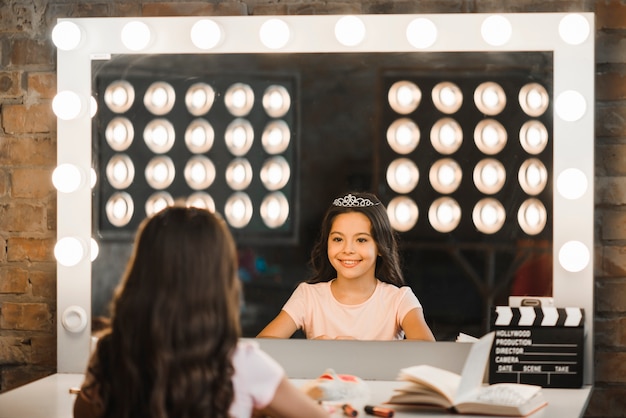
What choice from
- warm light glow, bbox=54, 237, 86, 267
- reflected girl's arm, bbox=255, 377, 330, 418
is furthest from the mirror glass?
reflected girl's arm, bbox=255, 377, 330, 418

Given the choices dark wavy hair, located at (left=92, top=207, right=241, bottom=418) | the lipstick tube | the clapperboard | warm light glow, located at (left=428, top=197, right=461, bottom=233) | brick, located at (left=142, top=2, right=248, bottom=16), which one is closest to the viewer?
dark wavy hair, located at (left=92, top=207, right=241, bottom=418)

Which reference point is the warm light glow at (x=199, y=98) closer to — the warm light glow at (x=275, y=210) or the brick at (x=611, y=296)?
the warm light glow at (x=275, y=210)

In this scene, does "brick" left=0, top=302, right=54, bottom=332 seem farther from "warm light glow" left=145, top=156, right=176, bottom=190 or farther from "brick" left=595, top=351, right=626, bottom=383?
"brick" left=595, top=351, right=626, bottom=383

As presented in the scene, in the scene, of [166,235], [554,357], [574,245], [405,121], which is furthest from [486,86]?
[166,235]

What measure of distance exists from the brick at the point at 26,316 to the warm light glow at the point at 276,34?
31.7 inches

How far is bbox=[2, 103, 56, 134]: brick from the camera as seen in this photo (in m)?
2.12

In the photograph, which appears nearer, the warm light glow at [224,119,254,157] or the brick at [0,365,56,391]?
the warm light glow at [224,119,254,157]

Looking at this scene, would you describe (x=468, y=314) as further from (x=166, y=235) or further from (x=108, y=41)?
(x=108, y=41)

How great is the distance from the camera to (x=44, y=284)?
2125 millimetres

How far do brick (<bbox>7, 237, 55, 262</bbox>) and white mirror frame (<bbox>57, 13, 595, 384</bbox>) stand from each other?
0.10 m

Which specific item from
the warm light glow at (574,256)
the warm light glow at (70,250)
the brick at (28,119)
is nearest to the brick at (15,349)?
the warm light glow at (70,250)

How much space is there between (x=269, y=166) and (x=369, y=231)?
260mm

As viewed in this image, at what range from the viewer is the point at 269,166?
198cm

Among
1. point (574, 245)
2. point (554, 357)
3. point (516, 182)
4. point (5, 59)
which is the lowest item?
point (554, 357)
